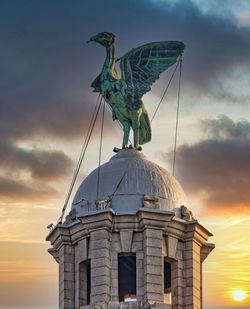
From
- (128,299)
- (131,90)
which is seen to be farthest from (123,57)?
(128,299)

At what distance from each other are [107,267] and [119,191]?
14.0 ft

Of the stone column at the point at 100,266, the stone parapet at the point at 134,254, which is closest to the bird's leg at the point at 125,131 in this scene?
the stone parapet at the point at 134,254

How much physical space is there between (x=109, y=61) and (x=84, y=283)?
42.0 ft

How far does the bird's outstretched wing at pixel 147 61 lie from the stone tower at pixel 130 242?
429cm

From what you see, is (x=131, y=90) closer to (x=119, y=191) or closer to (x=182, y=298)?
(x=119, y=191)

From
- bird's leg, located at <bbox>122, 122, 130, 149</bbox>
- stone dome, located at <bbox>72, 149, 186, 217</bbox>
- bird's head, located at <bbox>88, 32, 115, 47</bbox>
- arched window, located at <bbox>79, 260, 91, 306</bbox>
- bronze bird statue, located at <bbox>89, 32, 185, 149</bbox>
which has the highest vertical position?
bird's head, located at <bbox>88, 32, 115, 47</bbox>

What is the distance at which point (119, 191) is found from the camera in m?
72.8

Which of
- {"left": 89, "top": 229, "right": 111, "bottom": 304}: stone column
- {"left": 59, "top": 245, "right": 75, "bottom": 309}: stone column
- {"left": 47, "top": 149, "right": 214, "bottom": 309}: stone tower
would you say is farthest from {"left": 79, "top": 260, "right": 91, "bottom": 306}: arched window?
{"left": 89, "top": 229, "right": 111, "bottom": 304}: stone column

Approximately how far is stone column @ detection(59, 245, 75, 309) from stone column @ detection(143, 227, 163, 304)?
4596 millimetres

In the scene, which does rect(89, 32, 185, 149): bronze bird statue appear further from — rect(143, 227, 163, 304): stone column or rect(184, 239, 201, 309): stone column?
rect(184, 239, 201, 309): stone column

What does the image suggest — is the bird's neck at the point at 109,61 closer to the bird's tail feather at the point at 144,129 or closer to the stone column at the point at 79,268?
the bird's tail feather at the point at 144,129

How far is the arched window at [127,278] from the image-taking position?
73.4 m

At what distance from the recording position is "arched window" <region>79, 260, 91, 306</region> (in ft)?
238

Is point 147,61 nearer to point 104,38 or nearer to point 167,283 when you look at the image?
point 104,38
